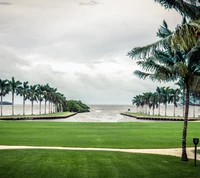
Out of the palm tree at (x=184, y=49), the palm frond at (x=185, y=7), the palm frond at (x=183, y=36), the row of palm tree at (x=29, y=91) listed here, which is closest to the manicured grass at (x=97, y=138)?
the palm tree at (x=184, y=49)

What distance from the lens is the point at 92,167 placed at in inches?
598

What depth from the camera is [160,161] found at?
58.4ft

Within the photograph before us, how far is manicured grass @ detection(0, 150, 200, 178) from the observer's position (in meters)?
13.6

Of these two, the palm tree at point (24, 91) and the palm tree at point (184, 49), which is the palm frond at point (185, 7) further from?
the palm tree at point (24, 91)

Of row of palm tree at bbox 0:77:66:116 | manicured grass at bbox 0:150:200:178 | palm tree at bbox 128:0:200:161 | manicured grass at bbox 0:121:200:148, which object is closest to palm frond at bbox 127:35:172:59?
palm tree at bbox 128:0:200:161

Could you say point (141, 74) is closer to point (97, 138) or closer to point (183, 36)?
point (183, 36)

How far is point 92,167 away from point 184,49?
818cm

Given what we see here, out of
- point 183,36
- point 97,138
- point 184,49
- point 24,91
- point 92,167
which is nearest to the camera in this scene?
point 183,36

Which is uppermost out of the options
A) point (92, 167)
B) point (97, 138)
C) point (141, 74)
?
point (141, 74)

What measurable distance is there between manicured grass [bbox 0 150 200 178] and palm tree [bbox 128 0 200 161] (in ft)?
9.33

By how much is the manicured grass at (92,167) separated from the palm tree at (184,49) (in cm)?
284

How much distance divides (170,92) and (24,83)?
61.2 metres

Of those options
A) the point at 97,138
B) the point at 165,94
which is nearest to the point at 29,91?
the point at 165,94

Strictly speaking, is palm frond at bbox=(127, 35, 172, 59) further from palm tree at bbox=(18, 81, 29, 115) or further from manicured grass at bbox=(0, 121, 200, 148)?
palm tree at bbox=(18, 81, 29, 115)
